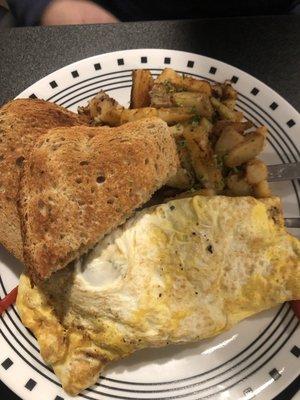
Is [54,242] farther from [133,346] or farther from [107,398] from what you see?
[107,398]

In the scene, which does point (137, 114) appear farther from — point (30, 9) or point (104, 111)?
point (30, 9)

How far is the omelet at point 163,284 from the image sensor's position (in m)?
1.26

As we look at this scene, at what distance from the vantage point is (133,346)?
1289 mm

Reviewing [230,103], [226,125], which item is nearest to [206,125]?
[226,125]

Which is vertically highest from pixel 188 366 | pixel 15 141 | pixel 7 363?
pixel 15 141

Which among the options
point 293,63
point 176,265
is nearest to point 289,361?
point 176,265

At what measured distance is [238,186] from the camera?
1471 millimetres

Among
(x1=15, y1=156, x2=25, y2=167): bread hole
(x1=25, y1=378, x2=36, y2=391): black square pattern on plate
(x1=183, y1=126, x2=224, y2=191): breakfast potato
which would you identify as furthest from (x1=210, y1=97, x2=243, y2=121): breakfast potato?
(x1=25, y1=378, x2=36, y2=391): black square pattern on plate

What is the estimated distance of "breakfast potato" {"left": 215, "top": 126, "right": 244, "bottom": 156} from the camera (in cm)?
144

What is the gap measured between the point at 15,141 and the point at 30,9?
1059 mm

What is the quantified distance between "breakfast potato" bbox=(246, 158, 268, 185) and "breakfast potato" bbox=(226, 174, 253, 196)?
0.02m

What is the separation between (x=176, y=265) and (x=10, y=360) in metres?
0.59

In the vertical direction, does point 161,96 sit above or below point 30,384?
above

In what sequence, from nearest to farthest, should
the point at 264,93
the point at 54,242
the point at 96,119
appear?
the point at 54,242 < the point at 96,119 < the point at 264,93
